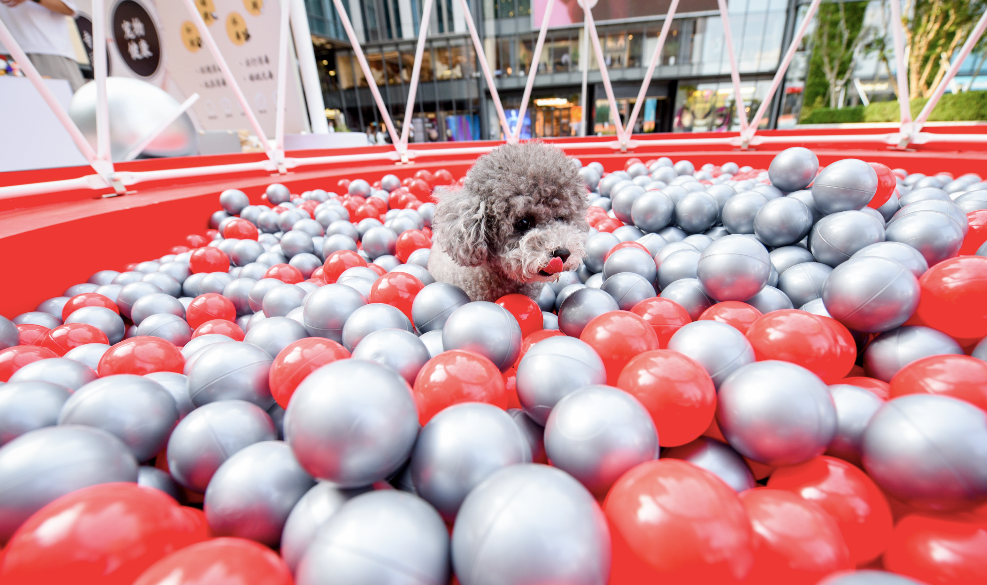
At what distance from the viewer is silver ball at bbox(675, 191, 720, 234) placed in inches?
69.6

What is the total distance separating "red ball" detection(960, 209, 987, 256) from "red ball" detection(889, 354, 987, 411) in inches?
35.5

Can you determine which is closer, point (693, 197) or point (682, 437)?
point (682, 437)

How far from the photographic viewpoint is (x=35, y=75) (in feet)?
5.76

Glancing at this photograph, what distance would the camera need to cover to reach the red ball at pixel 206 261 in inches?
79.5

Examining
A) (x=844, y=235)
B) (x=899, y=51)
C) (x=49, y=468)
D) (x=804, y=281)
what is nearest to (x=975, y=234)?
(x=844, y=235)

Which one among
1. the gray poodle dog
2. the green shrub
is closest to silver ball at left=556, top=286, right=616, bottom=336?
the gray poodle dog

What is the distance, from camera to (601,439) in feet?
2.11

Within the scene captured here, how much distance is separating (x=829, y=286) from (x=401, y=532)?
1.10 m

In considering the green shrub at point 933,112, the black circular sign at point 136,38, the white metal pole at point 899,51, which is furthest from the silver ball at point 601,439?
the green shrub at point 933,112

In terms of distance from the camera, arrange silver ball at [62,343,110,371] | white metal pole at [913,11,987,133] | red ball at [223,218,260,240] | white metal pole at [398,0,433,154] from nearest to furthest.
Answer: silver ball at [62,343,110,371] → white metal pole at [913,11,987,133] → red ball at [223,218,260,240] → white metal pole at [398,0,433,154]

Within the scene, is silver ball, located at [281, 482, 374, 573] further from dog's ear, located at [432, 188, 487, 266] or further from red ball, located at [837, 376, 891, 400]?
red ball, located at [837, 376, 891, 400]

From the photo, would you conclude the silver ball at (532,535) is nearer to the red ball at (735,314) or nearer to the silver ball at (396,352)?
the silver ball at (396,352)

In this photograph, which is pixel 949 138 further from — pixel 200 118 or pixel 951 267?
pixel 200 118

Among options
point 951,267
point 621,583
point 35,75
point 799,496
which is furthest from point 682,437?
point 35,75
